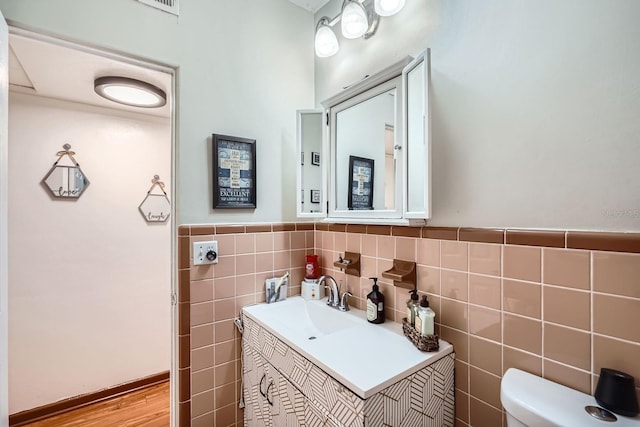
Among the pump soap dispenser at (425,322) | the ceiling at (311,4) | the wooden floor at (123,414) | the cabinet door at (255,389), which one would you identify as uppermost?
the ceiling at (311,4)

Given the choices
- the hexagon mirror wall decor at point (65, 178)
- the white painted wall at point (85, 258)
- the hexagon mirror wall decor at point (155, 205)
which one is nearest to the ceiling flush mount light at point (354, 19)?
the white painted wall at point (85, 258)

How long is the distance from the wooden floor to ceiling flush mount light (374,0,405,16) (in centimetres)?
267

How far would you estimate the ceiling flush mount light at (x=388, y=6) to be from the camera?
1.16 meters

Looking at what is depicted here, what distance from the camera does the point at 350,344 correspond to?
101 centimetres

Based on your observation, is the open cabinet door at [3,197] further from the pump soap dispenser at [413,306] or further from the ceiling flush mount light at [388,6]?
the pump soap dispenser at [413,306]

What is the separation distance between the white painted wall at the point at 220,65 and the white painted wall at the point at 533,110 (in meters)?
0.76

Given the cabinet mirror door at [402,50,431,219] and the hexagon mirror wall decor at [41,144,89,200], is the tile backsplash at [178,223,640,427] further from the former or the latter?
the hexagon mirror wall decor at [41,144,89,200]

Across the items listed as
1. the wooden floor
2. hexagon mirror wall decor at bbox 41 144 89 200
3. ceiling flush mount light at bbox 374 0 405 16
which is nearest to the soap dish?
ceiling flush mount light at bbox 374 0 405 16

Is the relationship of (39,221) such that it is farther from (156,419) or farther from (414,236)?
(414,236)

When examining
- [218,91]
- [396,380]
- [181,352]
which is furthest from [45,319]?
[396,380]

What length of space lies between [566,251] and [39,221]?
2.74m

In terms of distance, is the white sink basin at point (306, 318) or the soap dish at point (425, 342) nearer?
the soap dish at point (425, 342)

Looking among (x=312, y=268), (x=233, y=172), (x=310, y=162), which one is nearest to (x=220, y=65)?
(x=233, y=172)

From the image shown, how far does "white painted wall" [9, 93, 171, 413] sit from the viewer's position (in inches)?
68.9
